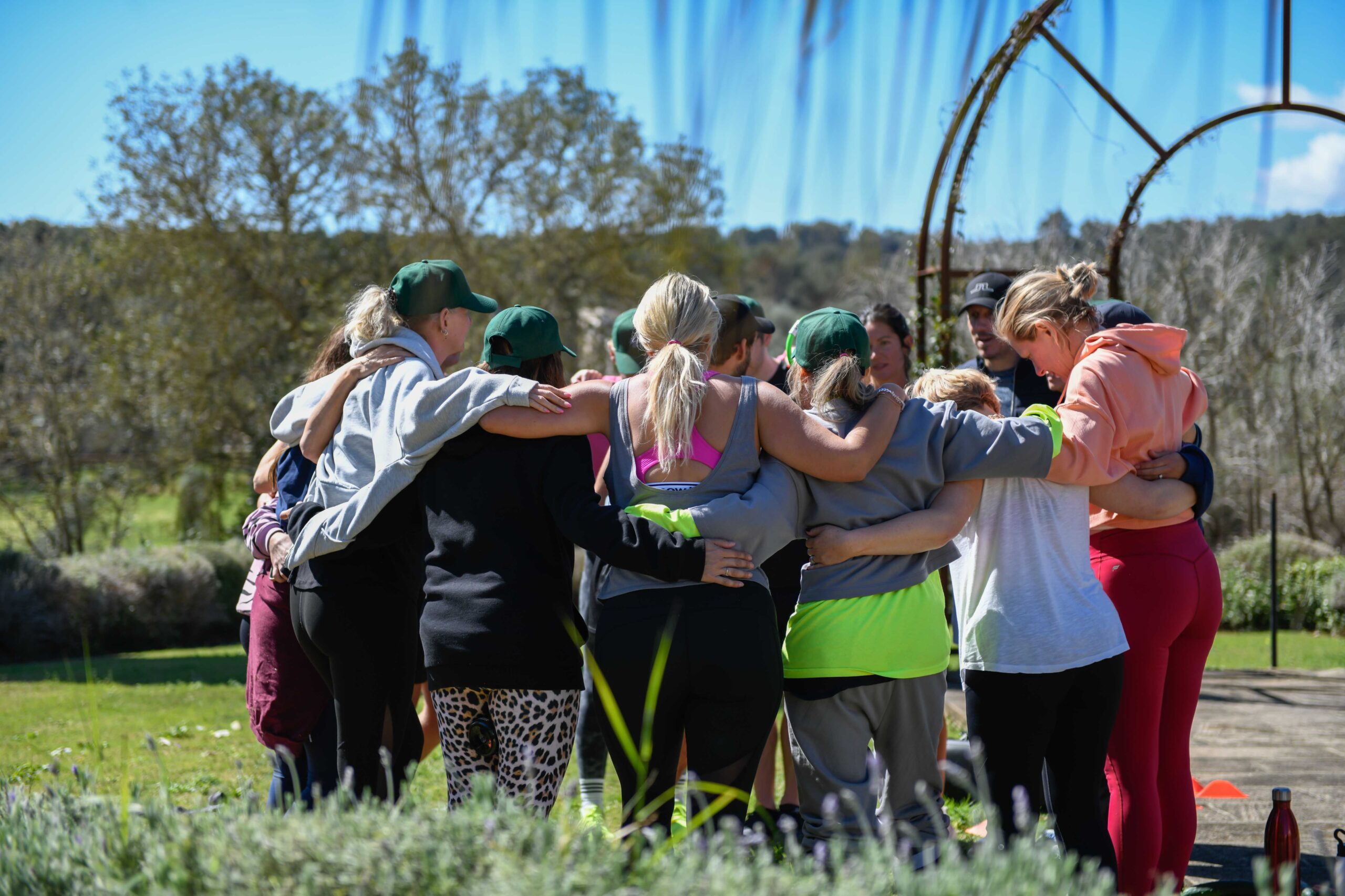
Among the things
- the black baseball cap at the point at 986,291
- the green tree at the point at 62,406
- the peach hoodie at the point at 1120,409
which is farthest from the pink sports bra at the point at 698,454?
the green tree at the point at 62,406

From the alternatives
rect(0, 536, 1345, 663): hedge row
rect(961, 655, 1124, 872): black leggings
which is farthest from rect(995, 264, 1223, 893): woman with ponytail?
rect(0, 536, 1345, 663): hedge row

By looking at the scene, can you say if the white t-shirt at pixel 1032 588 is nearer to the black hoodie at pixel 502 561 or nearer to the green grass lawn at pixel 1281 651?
the black hoodie at pixel 502 561

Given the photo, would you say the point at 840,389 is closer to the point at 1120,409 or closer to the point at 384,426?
the point at 1120,409

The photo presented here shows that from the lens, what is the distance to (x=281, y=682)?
9.32 ft

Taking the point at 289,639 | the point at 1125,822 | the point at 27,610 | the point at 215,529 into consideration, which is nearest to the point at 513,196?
the point at 215,529

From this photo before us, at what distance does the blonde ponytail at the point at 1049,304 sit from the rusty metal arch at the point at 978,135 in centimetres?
35

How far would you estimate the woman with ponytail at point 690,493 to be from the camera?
7.22 feet

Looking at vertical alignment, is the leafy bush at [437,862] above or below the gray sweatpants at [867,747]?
above

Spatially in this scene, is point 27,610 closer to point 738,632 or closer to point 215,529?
point 215,529

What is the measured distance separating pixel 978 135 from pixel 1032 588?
1.34 metres

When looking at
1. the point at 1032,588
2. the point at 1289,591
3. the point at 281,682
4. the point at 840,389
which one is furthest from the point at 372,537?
the point at 1289,591

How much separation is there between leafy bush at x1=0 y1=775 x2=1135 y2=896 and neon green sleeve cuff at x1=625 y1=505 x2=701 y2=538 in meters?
0.73

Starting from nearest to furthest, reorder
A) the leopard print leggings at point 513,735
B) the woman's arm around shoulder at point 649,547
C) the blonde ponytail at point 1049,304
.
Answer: the woman's arm around shoulder at point 649,547 → the leopard print leggings at point 513,735 → the blonde ponytail at point 1049,304

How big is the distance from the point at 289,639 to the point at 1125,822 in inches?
87.9
